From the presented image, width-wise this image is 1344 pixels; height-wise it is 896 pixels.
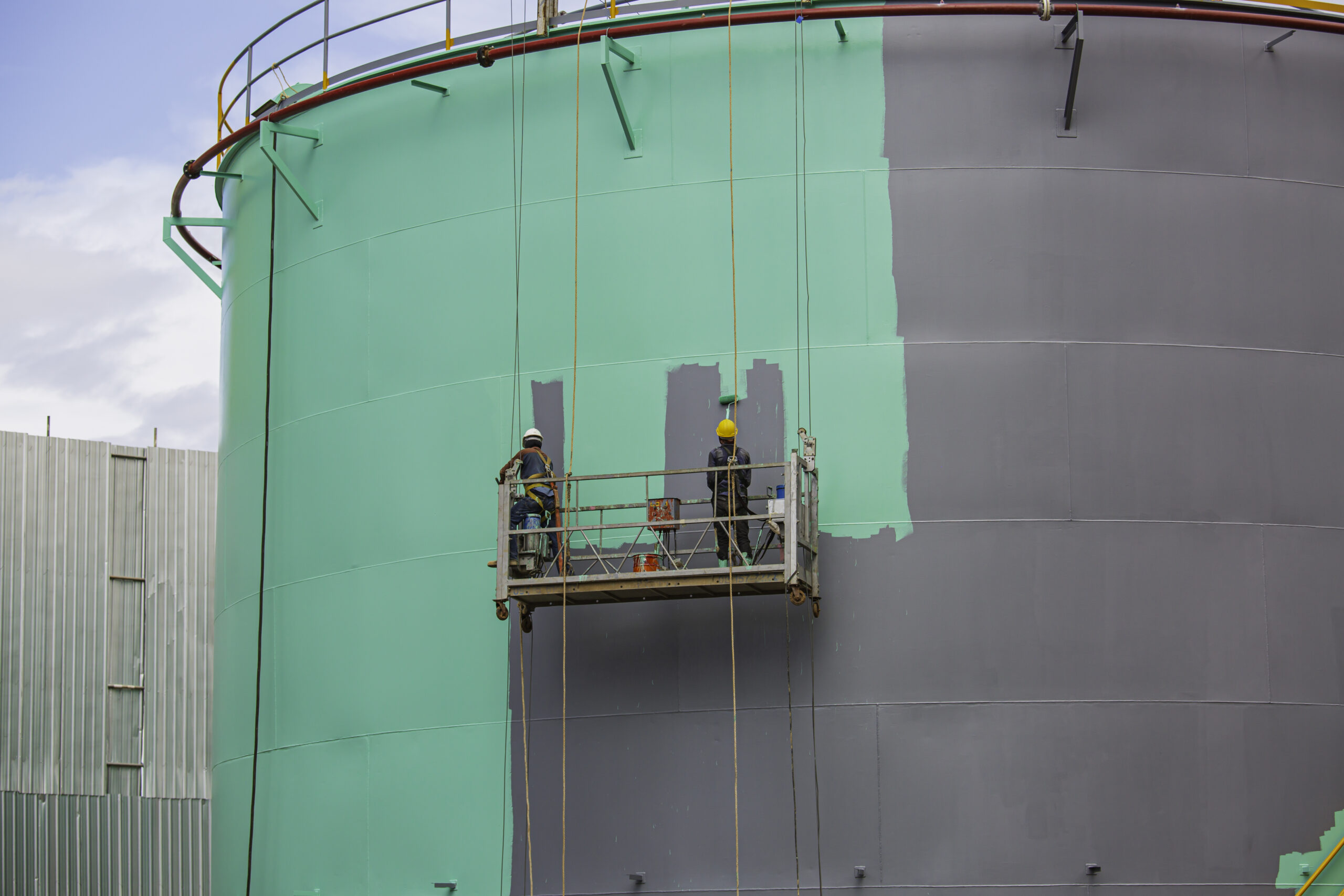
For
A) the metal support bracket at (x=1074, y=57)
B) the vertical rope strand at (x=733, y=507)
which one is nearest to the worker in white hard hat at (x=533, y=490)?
the vertical rope strand at (x=733, y=507)

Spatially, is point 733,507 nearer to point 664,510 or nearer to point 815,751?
point 664,510

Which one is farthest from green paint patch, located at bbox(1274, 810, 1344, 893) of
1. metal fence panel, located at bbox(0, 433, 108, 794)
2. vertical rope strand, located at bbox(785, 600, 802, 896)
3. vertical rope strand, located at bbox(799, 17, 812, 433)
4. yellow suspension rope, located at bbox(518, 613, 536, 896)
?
metal fence panel, located at bbox(0, 433, 108, 794)

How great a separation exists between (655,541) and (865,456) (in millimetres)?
2337

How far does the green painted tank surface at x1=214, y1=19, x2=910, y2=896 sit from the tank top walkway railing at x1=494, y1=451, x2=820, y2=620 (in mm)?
489

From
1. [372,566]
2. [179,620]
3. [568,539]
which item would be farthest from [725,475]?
[179,620]

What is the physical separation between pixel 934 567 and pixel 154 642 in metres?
15.9

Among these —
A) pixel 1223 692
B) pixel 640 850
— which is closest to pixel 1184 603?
pixel 1223 692

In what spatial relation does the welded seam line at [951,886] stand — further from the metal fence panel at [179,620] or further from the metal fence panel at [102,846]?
the metal fence panel at [179,620]

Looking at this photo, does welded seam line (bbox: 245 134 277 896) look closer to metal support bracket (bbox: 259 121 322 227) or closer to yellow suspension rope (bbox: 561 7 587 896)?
metal support bracket (bbox: 259 121 322 227)

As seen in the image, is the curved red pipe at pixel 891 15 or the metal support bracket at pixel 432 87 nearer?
the curved red pipe at pixel 891 15

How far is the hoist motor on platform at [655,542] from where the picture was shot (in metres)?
13.9

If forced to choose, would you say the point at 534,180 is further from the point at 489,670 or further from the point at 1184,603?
the point at 1184,603

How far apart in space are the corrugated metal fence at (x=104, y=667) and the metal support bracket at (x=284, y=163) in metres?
9.17

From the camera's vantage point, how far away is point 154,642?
25281 mm
